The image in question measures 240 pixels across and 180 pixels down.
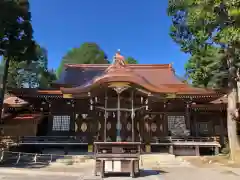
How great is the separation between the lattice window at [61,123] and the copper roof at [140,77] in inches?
120

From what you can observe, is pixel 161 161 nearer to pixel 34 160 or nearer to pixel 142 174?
pixel 142 174

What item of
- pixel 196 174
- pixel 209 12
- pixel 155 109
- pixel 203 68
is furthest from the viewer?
pixel 155 109

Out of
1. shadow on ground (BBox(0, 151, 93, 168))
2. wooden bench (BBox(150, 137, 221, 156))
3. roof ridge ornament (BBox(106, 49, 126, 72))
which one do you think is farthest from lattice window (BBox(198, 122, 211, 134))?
shadow on ground (BBox(0, 151, 93, 168))

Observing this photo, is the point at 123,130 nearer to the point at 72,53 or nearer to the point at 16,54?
the point at 16,54

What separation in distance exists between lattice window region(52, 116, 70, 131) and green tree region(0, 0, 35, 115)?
399cm

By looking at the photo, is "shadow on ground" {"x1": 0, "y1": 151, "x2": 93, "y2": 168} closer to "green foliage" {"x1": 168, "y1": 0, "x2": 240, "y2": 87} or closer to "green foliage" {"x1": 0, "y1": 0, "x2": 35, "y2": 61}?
"green foliage" {"x1": 0, "y1": 0, "x2": 35, "y2": 61}

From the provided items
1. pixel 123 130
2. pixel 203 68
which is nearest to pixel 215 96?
pixel 203 68

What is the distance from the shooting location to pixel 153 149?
50.6ft

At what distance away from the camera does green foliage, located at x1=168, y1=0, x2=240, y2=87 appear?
440 inches

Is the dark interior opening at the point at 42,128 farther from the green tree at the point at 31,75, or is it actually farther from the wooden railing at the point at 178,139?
the green tree at the point at 31,75

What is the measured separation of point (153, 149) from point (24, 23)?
13196 mm

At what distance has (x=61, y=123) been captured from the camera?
16156 millimetres

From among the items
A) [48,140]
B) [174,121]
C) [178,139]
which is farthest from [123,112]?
[48,140]

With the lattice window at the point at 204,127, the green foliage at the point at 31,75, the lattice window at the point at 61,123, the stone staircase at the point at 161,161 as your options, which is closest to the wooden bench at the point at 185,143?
the stone staircase at the point at 161,161
